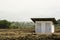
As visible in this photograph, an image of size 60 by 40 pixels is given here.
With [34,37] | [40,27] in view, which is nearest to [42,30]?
[40,27]

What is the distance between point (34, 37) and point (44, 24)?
13.1m

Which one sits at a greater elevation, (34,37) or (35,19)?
(35,19)

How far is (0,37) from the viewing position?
20953mm

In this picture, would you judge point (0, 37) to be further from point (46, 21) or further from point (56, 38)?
point (46, 21)

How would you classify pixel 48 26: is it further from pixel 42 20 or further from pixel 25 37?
pixel 25 37

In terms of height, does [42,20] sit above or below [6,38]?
above

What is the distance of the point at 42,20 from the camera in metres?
33.8

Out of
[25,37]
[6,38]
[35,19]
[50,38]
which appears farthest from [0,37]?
[35,19]

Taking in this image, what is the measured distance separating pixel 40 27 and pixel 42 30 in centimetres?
59

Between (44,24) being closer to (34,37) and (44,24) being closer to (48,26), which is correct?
(48,26)

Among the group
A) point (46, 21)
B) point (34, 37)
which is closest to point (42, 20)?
point (46, 21)

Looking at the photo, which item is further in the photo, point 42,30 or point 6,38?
point 42,30

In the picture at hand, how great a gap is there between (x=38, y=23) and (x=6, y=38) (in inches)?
554

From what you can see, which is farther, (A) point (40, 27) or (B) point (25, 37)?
(A) point (40, 27)
